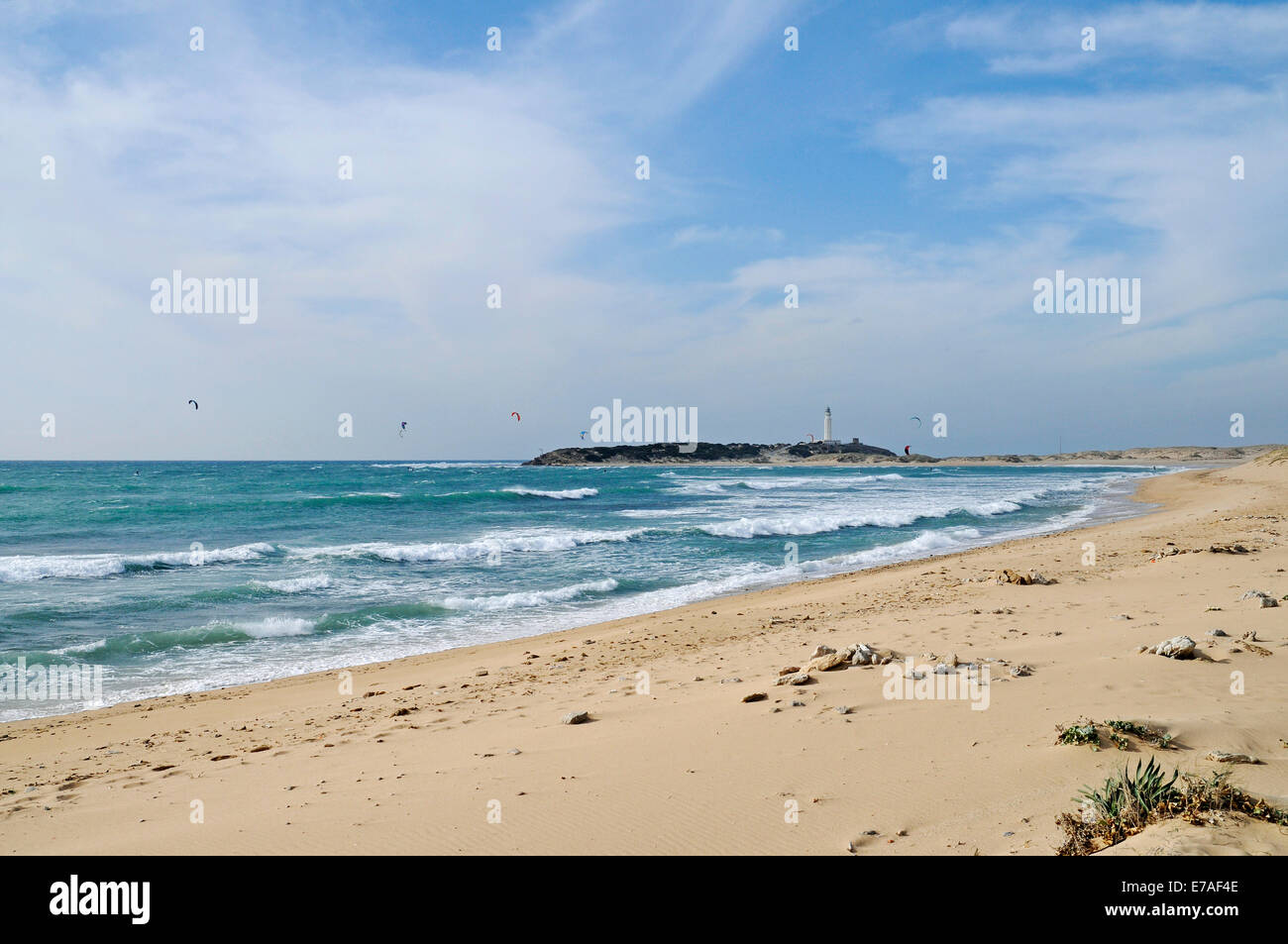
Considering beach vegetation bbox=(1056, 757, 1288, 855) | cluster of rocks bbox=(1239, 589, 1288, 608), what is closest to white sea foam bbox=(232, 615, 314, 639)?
beach vegetation bbox=(1056, 757, 1288, 855)

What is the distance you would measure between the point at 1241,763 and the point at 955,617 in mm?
5168

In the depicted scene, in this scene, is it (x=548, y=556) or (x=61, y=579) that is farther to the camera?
(x=548, y=556)

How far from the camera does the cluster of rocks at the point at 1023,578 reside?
10980 mm

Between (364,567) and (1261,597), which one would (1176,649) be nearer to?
(1261,597)

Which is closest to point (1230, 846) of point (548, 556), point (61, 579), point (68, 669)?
point (68, 669)

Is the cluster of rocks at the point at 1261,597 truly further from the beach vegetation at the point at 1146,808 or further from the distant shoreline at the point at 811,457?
the distant shoreline at the point at 811,457

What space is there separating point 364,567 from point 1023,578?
15.0 m

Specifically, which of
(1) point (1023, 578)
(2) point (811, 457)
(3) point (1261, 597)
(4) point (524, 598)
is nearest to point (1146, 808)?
(3) point (1261, 597)

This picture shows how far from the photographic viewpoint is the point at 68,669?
931 centimetres

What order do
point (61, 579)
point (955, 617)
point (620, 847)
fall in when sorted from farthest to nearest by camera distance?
point (61, 579), point (955, 617), point (620, 847)

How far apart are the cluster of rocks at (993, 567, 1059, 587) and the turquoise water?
509cm

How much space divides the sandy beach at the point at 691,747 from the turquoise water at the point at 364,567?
2406mm
